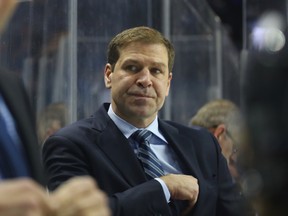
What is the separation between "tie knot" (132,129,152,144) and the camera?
9.13ft

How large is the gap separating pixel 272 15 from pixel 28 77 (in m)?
2.73

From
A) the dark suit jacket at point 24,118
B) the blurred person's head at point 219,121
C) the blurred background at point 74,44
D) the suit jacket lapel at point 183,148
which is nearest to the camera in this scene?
the dark suit jacket at point 24,118

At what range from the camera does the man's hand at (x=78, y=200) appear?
120 centimetres

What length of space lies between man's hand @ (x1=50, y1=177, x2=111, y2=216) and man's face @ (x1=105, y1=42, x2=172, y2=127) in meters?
1.58

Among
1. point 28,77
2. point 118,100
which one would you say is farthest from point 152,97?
point 28,77

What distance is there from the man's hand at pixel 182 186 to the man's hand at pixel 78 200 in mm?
1313

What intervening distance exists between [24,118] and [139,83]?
1.42m

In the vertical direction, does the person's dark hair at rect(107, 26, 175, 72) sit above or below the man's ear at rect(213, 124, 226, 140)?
above

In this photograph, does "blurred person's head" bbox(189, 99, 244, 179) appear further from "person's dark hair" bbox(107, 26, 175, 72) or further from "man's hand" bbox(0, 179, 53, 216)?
"man's hand" bbox(0, 179, 53, 216)

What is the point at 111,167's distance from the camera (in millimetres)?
2609

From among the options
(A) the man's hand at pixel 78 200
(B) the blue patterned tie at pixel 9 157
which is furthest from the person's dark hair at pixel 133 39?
(A) the man's hand at pixel 78 200

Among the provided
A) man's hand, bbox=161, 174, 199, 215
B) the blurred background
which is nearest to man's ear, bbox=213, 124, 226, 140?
the blurred background

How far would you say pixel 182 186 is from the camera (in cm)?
258

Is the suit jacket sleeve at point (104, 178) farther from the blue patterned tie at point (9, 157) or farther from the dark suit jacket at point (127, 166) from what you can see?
the blue patterned tie at point (9, 157)
